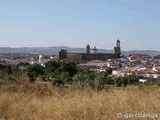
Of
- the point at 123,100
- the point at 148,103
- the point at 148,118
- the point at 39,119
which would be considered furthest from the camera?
the point at 39,119

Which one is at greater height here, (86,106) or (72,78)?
(86,106)

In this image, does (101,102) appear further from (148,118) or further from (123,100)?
(148,118)

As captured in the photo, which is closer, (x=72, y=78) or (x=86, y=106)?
(x=86, y=106)

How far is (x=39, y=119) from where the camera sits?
5.21 meters

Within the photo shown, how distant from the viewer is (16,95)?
7340mm

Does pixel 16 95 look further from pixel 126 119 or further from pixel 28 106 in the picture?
pixel 126 119

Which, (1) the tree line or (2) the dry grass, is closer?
(2) the dry grass

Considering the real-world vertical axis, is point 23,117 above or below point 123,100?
below

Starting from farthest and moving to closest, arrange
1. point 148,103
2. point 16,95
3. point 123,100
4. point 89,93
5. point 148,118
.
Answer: point 16,95
point 89,93
point 123,100
point 148,103
point 148,118

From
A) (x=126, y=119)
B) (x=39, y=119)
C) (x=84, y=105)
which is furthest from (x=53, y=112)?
(x=126, y=119)

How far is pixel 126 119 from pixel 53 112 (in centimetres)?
146

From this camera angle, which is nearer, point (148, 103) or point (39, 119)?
point (148, 103)

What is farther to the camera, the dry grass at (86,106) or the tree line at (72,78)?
the tree line at (72,78)

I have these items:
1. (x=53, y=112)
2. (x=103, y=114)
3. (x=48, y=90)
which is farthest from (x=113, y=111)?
(x=48, y=90)
